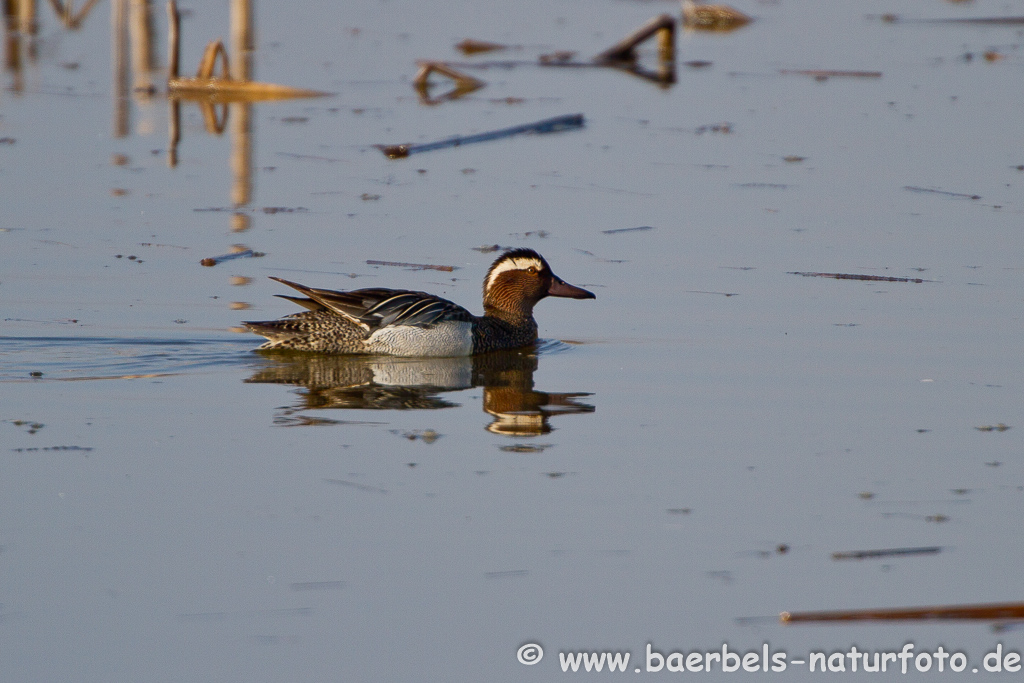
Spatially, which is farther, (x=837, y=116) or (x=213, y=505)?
(x=837, y=116)

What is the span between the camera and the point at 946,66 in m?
18.6

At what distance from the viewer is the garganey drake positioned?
8664 mm

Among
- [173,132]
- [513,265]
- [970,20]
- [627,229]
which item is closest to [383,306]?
[513,265]

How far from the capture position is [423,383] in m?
8.36

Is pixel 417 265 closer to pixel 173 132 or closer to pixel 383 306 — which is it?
pixel 383 306

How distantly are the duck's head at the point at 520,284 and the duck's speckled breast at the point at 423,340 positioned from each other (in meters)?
0.51

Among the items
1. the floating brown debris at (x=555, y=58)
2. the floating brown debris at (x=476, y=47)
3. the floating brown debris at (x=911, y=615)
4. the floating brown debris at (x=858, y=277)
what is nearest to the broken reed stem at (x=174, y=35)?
the floating brown debris at (x=476, y=47)

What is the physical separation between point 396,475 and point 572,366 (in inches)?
102

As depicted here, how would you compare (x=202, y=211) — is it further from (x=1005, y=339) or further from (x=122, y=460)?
(x=1005, y=339)

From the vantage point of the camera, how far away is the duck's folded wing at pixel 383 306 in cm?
862

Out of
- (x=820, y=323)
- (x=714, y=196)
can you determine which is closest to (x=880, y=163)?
(x=714, y=196)

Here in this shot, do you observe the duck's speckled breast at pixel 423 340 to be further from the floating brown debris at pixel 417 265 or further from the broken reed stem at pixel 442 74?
the broken reed stem at pixel 442 74

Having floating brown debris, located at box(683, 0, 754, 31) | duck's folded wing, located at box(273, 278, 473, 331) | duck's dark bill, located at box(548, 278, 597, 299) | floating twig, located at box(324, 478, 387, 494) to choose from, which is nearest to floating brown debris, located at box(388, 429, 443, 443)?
floating twig, located at box(324, 478, 387, 494)

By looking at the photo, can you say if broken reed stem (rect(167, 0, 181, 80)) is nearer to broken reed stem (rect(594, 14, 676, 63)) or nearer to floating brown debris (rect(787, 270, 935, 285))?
broken reed stem (rect(594, 14, 676, 63))
